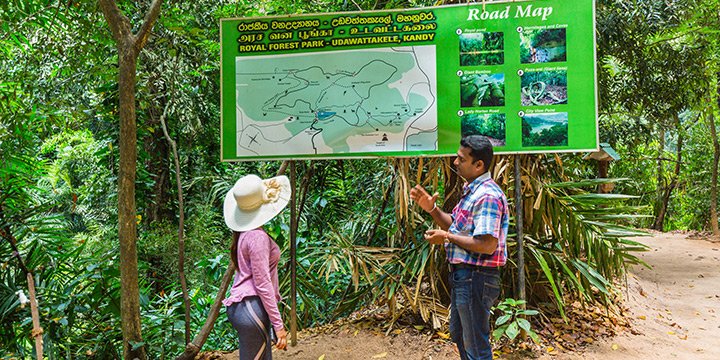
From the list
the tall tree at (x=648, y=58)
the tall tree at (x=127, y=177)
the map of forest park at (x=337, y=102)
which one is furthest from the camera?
the tall tree at (x=648, y=58)

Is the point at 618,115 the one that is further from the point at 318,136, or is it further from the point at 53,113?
the point at 53,113

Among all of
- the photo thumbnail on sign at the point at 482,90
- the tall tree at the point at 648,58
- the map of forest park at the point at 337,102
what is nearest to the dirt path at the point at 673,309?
the photo thumbnail on sign at the point at 482,90

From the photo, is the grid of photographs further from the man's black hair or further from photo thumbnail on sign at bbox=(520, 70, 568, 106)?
the man's black hair

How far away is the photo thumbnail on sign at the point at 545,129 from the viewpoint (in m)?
3.81

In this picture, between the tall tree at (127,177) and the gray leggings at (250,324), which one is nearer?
the gray leggings at (250,324)

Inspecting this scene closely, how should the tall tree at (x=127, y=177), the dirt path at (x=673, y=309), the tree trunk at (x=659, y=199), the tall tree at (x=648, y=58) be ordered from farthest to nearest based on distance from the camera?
1. the tree trunk at (x=659, y=199)
2. the tall tree at (x=648, y=58)
3. the dirt path at (x=673, y=309)
4. the tall tree at (x=127, y=177)

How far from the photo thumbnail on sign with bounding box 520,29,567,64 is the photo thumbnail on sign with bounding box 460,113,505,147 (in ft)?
1.64

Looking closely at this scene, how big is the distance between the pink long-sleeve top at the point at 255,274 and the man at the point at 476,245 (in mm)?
928

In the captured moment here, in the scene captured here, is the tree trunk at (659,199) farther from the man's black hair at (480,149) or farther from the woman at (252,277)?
the woman at (252,277)

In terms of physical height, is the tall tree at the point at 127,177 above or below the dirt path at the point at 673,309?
above

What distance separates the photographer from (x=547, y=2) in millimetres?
3828

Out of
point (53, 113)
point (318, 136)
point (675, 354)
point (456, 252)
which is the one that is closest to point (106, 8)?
point (53, 113)

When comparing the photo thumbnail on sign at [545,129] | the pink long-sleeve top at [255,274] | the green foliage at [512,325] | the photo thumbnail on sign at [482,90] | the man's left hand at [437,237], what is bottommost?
the green foliage at [512,325]

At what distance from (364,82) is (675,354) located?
3.57 meters
